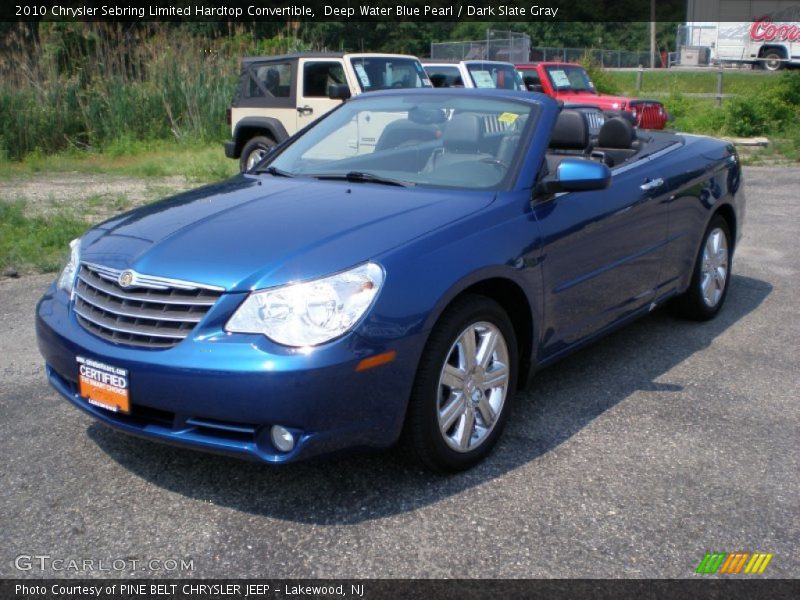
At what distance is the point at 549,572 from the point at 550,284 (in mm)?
1468

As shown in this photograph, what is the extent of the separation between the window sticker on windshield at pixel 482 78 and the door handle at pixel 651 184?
10202 mm

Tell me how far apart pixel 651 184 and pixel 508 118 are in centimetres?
99

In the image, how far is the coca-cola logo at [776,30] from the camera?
38906 mm

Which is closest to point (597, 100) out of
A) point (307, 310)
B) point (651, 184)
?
point (651, 184)

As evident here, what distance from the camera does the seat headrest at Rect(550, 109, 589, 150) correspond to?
198 inches

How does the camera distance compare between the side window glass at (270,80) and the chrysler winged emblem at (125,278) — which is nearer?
the chrysler winged emblem at (125,278)

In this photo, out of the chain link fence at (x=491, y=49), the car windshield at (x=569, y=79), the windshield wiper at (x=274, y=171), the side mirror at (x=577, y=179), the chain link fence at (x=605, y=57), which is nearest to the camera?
the side mirror at (x=577, y=179)

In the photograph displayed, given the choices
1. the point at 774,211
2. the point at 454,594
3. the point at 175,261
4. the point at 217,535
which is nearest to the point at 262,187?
the point at 175,261

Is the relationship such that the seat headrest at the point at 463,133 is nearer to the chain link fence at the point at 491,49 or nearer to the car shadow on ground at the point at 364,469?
the car shadow on ground at the point at 364,469

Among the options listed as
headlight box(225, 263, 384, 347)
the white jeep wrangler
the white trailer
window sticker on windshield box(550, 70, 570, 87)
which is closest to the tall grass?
the white jeep wrangler

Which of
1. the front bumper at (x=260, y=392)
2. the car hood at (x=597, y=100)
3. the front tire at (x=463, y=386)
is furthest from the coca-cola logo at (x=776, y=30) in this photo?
the front bumper at (x=260, y=392)

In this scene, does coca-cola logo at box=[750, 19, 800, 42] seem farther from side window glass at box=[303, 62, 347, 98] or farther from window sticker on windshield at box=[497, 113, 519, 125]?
window sticker on windshield at box=[497, 113, 519, 125]

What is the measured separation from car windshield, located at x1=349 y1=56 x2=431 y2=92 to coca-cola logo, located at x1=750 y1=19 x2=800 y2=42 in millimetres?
31227

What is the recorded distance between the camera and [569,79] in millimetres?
17516
